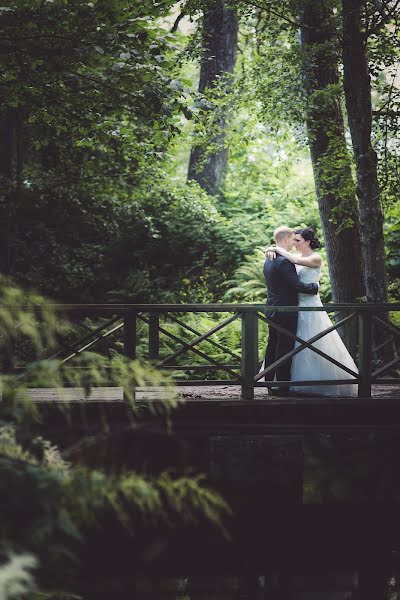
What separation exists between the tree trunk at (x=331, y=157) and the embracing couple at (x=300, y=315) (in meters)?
2.09

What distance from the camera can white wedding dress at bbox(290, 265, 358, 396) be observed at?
9.49 m

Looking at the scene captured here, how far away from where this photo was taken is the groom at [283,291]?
938 cm

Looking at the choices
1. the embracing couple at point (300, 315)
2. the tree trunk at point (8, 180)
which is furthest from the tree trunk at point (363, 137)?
A: the tree trunk at point (8, 180)

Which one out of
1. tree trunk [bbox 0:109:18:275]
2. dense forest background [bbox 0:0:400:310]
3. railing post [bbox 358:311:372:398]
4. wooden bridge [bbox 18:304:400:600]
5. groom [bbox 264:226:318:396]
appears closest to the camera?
wooden bridge [bbox 18:304:400:600]

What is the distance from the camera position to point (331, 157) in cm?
1168

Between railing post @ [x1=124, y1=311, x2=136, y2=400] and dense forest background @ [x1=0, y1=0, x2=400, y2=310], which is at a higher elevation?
dense forest background @ [x1=0, y1=0, x2=400, y2=310]

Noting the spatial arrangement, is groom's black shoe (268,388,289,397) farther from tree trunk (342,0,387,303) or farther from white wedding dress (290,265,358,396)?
tree trunk (342,0,387,303)

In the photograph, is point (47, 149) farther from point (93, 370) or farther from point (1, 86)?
point (93, 370)

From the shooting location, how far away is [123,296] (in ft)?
54.9

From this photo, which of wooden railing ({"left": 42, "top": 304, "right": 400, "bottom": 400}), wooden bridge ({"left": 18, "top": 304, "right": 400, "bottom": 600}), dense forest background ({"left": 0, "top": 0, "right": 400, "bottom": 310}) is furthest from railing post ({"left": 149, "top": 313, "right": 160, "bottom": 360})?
dense forest background ({"left": 0, "top": 0, "right": 400, "bottom": 310})

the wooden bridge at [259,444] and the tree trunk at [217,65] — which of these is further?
the tree trunk at [217,65]

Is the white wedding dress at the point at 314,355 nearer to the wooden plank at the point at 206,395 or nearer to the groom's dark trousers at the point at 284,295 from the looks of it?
the groom's dark trousers at the point at 284,295

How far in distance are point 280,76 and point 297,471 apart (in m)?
5.86

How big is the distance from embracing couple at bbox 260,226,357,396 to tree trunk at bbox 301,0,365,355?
209 cm
